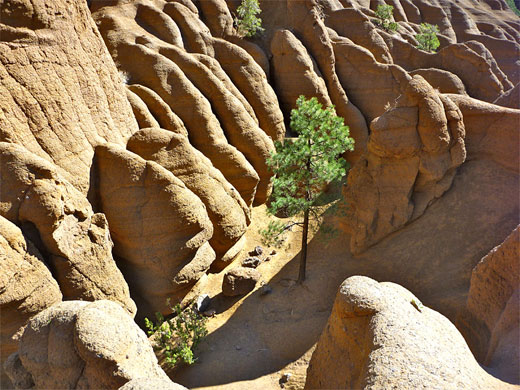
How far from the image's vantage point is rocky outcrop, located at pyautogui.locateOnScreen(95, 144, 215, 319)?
1063cm

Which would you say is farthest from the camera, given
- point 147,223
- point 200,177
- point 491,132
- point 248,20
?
point 248,20

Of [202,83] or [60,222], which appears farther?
[202,83]

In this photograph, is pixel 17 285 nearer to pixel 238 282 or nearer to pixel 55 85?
pixel 55 85

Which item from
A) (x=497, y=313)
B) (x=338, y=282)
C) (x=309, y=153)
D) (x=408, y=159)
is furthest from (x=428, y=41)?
(x=497, y=313)

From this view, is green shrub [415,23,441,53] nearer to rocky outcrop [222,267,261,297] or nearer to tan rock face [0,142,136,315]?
rocky outcrop [222,267,261,297]

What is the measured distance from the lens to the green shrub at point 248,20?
22.4 metres

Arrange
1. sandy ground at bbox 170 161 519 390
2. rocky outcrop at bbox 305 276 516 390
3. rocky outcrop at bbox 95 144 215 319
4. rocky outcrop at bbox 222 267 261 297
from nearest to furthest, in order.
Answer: rocky outcrop at bbox 305 276 516 390, sandy ground at bbox 170 161 519 390, rocky outcrop at bbox 95 144 215 319, rocky outcrop at bbox 222 267 261 297

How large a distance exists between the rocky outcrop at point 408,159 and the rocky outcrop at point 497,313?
470cm

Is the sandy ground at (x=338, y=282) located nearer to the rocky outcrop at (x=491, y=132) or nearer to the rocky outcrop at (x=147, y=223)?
the rocky outcrop at (x=491, y=132)

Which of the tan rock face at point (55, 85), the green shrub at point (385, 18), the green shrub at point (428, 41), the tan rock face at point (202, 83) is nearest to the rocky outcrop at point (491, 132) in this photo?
the tan rock face at point (202, 83)

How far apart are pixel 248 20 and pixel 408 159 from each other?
1479 cm

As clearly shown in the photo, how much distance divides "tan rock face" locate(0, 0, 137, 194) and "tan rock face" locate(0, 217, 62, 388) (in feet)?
8.07

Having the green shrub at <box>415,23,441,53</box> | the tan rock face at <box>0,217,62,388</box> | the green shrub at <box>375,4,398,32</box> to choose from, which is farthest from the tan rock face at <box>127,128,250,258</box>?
the green shrub at <box>415,23,441,53</box>

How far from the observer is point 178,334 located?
1033cm
